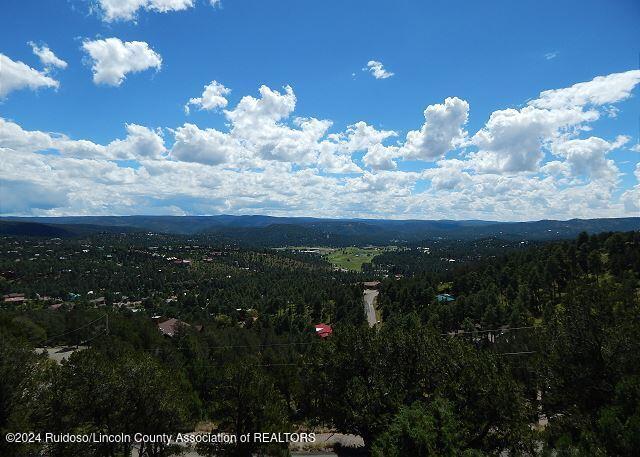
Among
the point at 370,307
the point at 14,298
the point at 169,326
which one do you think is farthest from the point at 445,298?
the point at 14,298

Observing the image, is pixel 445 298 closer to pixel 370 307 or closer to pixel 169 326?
pixel 370 307

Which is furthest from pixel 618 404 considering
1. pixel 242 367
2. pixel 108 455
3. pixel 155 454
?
pixel 108 455

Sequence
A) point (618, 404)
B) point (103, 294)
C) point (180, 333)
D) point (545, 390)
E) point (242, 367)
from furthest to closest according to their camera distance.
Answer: point (103, 294) → point (180, 333) → point (545, 390) → point (242, 367) → point (618, 404)

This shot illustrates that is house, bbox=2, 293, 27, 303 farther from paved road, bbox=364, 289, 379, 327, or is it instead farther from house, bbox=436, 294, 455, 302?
house, bbox=436, 294, 455, 302

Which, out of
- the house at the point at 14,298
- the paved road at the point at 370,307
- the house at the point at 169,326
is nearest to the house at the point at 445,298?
the paved road at the point at 370,307

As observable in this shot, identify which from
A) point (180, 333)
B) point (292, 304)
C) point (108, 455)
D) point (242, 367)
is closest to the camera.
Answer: point (108, 455)

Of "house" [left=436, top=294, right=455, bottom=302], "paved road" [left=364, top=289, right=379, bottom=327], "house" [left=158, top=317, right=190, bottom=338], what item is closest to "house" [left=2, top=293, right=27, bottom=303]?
"house" [left=158, top=317, right=190, bottom=338]

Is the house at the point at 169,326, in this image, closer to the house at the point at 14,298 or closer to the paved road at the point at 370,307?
the paved road at the point at 370,307

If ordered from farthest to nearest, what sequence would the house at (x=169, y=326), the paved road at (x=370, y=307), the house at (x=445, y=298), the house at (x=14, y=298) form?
the house at (x=14, y=298)
the paved road at (x=370, y=307)
the house at (x=445, y=298)
the house at (x=169, y=326)

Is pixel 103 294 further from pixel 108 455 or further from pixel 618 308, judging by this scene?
pixel 618 308

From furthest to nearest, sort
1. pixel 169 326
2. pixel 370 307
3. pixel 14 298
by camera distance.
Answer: pixel 14 298 < pixel 370 307 < pixel 169 326

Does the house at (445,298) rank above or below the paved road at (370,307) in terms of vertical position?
above
